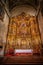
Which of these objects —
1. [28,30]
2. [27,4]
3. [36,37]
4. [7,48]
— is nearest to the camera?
[27,4]

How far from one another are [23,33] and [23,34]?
81 mm

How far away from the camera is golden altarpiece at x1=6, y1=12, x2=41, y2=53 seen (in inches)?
351

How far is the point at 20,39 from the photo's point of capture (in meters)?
9.28

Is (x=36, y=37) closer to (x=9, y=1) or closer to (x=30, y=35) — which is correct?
(x=30, y=35)

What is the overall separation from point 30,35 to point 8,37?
171cm

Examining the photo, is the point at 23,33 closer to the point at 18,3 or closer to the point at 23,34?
the point at 23,34

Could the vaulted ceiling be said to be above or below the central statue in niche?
above

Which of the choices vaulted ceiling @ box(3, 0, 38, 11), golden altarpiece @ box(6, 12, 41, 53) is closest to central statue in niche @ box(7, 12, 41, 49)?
golden altarpiece @ box(6, 12, 41, 53)

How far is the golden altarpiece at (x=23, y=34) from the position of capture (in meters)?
8.91

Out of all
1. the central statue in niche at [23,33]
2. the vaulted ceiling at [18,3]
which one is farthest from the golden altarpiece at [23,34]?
the vaulted ceiling at [18,3]

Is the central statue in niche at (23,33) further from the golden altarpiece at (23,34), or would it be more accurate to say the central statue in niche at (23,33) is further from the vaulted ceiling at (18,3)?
the vaulted ceiling at (18,3)

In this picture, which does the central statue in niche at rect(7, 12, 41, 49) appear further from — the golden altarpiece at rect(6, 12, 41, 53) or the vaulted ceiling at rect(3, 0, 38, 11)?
the vaulted ceiling at rect(3, 0, 38, 11)

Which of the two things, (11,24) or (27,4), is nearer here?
(27,4)

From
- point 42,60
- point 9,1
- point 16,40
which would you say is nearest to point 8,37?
point 16,40
